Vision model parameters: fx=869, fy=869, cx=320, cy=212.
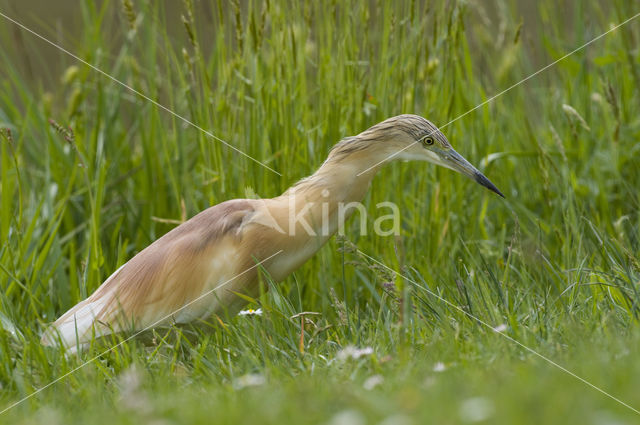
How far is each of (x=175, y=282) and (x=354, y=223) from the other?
1173 millimetres

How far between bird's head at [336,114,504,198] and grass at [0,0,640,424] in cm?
40

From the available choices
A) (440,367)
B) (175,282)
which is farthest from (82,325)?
(440,367)

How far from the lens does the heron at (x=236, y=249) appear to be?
338 cm

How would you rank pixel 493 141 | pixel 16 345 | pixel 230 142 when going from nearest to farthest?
pixel 16 345 < pixel 230 142 < pixel 493 141

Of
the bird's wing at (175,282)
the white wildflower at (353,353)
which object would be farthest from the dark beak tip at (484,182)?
the white wildflower at (353,353)

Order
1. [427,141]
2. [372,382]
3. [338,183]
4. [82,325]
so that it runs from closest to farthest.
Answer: [372,382] < [82,325] < [338,183] < [427,141]

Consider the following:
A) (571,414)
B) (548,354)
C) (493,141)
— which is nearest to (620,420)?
(571,414)

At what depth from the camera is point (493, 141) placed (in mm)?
4820

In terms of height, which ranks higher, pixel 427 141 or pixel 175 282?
pixel 427 141

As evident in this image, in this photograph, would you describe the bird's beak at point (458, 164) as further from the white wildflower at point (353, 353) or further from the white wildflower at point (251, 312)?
the white wildflower at point (353, 353)

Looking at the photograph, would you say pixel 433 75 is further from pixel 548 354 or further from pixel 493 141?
pixel 548 354

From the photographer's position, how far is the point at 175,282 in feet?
11.3

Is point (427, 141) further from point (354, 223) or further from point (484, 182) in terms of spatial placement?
point (354, 223)

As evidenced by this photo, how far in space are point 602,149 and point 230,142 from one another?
206cm
